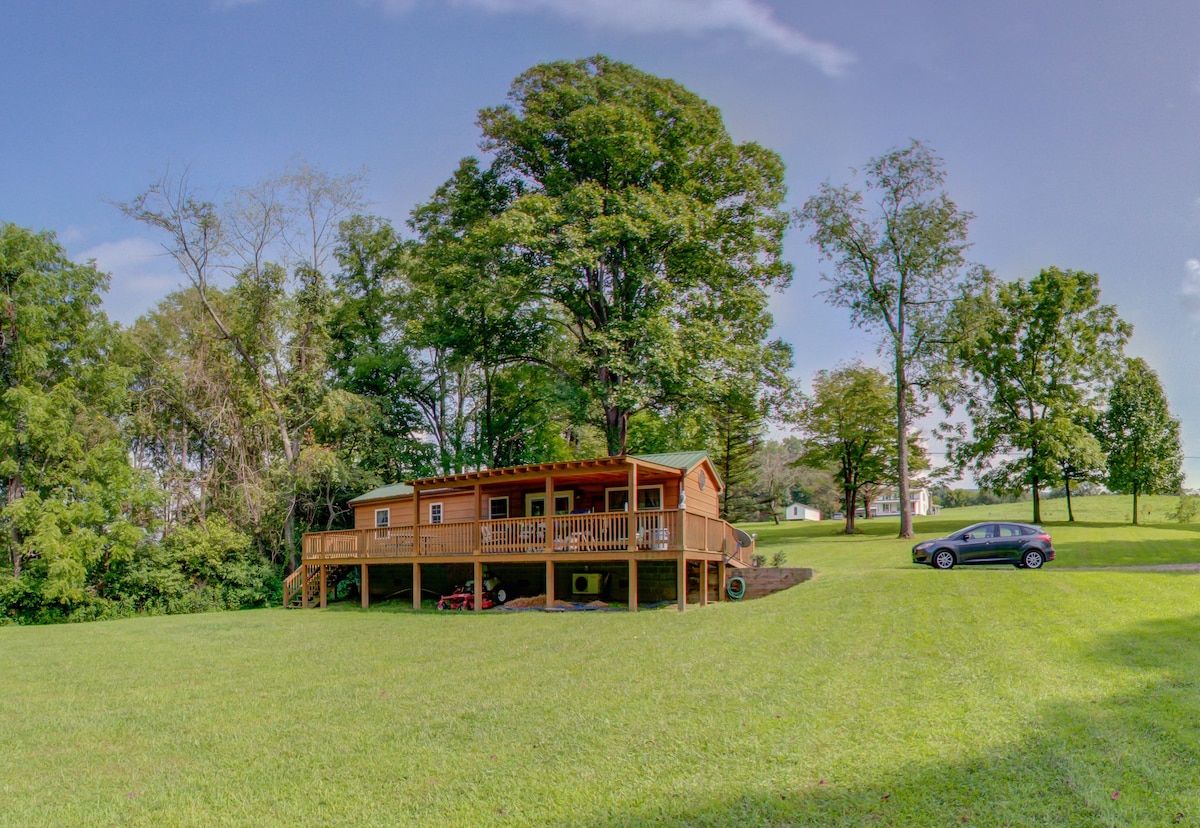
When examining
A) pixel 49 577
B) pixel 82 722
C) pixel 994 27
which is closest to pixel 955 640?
pixel 82 722

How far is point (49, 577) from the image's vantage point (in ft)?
73.8

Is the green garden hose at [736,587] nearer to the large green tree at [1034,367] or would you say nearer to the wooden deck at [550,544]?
the wooden deck at [550,544]

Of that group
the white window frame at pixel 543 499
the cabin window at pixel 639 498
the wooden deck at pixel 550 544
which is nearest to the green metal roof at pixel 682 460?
the cabin window at pixel 639 498

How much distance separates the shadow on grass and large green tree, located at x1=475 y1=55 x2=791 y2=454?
59.8ft

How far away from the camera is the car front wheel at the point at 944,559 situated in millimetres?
19578

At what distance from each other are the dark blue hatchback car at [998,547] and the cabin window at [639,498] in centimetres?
768

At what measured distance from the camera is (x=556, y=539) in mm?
18469

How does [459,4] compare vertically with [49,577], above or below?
above

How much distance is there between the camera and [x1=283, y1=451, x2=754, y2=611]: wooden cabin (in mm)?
17344

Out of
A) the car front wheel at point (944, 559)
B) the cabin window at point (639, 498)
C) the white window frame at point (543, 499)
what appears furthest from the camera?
the white window frame at point (543, 499)

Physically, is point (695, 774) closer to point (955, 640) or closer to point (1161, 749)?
point (1161, 749)

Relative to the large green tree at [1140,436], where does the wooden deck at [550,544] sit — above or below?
below

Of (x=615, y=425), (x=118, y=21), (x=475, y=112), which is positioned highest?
(x=475, y=112)

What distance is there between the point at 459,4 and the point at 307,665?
14.0 m
